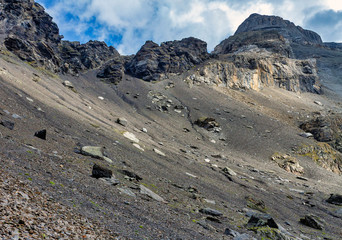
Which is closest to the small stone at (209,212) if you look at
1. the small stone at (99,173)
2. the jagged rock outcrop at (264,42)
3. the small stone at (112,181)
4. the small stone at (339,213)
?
the small stone at (112,181)

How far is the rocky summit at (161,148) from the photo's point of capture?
424 inches

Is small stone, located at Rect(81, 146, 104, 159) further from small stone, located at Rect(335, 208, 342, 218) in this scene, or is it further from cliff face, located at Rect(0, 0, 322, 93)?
cliff face, located at Rect(0, 0, 322, 93)

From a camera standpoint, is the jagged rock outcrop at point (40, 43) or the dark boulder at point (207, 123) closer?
the dark boulder at point (207, 123)

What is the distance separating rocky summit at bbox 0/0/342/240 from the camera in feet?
35.3

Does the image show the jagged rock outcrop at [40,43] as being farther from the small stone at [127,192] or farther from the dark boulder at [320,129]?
the dark boulder at [320,129]

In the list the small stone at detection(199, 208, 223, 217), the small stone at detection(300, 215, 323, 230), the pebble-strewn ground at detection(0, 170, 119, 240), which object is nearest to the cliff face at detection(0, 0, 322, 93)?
the pebble-strewn ground at detection(0, 170, 119, 240)

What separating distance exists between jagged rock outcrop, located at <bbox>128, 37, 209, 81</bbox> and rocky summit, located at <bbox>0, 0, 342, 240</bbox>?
68 cm

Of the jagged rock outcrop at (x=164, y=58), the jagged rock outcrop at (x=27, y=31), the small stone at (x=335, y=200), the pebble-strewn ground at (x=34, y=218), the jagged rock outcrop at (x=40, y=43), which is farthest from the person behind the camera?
the jagged rock outcrop at (x=164, y=58)

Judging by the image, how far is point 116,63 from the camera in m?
106

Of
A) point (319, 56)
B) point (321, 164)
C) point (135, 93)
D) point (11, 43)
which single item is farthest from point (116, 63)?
point (319, 56)

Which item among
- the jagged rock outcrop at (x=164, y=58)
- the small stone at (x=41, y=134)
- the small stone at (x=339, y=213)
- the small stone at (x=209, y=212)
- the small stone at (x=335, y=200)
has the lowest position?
the small stone at (x=41, y=134)

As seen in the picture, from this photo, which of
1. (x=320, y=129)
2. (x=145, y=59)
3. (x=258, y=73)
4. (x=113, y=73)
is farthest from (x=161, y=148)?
(x=258, y=73)

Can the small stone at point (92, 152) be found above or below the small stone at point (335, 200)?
below

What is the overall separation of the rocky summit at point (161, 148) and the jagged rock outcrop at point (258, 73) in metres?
0.75
